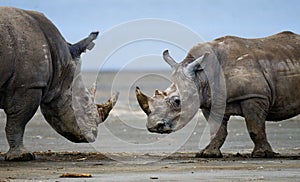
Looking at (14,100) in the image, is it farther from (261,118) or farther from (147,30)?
(261,118)

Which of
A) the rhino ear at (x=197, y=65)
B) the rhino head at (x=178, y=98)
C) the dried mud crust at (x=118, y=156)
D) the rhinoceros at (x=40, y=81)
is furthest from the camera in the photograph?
the rhino ear at (x=197, y=65)

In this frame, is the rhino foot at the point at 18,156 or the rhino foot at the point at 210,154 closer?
the rhino foot at the point at 18,156

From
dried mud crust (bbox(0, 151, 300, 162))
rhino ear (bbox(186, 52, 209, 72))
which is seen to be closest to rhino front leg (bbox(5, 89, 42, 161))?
dried mud crust (bbox(0, 151, 300, 162))

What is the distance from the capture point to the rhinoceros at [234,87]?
18141 mm

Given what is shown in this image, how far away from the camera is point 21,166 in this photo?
643 inches

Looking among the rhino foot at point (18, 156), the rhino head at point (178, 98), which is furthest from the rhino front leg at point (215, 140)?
the rhino foot at point (18, 156)

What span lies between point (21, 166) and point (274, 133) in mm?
10703

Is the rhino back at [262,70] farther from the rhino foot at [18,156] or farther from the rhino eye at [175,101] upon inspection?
the rhino foot at [18,156]

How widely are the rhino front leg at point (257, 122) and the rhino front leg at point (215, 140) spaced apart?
0.69 meters

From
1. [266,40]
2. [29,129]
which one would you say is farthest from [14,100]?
[29,129]

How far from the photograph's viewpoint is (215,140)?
18.8 metres

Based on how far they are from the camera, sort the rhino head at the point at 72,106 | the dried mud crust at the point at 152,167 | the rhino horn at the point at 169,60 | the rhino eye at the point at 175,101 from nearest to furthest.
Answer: the dried mud crust at the point at 152,167 → the rhino eye at the point at 175,101 → the rhino horn at the point at 169,60 → the rhino head at the point at 72,106

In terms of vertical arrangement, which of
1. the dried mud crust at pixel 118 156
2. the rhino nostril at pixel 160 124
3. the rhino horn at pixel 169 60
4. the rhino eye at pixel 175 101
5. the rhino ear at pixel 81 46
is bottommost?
the dried mud crust at pixel 118 156

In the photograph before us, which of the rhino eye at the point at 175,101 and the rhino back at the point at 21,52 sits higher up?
the rhino back at the point at 21,52
